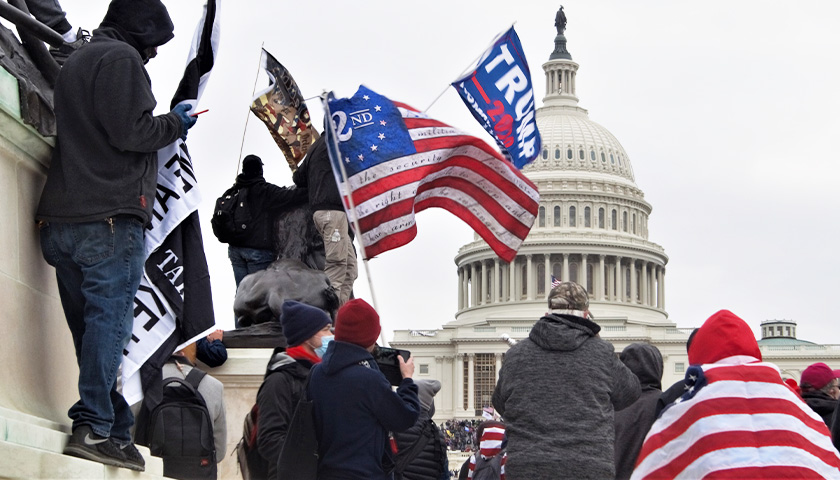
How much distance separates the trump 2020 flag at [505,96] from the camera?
40.9 ft

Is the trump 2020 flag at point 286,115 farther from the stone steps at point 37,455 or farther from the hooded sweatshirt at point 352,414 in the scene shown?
the stone steps at point 37,455

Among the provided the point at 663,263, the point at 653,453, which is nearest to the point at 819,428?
the point at 653,453

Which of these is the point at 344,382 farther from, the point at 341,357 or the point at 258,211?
the point at 258,211

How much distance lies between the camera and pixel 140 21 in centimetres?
632

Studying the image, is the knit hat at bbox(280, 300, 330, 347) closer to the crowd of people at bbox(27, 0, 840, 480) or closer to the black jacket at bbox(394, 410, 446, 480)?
the crowd of people at bbox(27, 0, 840, 480)

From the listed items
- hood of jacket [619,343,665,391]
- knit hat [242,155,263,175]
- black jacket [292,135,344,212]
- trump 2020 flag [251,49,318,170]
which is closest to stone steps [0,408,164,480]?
hood of jacket [619,343,665,391]

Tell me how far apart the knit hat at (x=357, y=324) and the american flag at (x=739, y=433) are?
134 cm

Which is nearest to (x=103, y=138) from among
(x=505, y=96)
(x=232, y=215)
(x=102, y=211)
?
(x=102, y=211)

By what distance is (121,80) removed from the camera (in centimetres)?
590

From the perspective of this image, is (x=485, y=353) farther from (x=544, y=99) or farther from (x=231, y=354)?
(x=231, y=354)

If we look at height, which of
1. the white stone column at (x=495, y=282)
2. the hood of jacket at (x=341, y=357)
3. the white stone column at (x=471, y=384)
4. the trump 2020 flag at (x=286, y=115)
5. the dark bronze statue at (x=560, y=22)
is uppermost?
the dark bronze statue at (x=560, y=22)

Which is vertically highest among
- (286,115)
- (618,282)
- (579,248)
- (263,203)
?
(579,248)

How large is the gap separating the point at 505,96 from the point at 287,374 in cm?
621

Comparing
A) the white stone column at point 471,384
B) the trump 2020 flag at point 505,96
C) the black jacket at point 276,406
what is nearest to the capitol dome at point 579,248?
the white stone column at point 471,384
